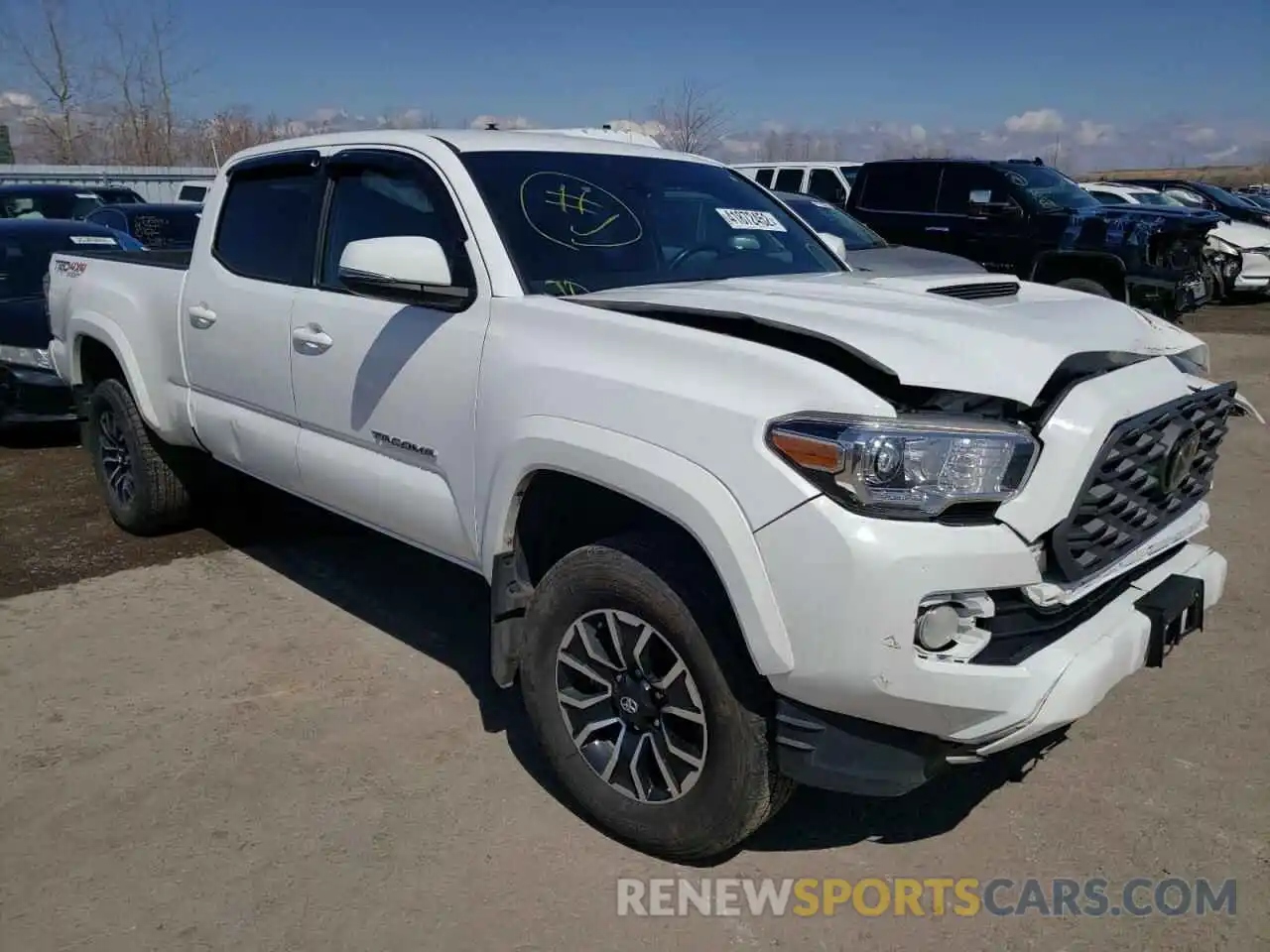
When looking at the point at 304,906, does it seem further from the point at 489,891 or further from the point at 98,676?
the point at 98,676

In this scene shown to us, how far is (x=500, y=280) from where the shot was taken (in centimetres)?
324

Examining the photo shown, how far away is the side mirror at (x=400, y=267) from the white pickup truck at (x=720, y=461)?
11 millimetres

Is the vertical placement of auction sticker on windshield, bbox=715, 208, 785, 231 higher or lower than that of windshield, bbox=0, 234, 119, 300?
higher

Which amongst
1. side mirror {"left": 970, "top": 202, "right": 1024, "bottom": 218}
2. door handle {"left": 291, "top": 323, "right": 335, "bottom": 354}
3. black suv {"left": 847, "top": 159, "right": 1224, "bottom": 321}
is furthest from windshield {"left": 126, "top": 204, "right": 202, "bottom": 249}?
door handle {"left": 291, "top": 323, "right": 335, "bottom": 354}

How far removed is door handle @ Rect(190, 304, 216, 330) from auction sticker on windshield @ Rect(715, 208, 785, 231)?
2185mm

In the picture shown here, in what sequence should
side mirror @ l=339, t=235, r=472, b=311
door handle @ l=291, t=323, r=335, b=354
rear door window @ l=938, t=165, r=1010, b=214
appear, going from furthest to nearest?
rear door window @ l=938, t=165, r=1010, b=214 < door handle @ l=291, t=323, r=335, b=354 < side mirror @ l=339, t=235, r=472, b=311

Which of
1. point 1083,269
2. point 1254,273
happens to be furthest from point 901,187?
point 1254,273

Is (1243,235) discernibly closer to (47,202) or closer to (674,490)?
(674,490)

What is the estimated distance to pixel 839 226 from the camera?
10.4 meters

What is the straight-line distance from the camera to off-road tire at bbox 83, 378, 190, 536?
529 centimetres

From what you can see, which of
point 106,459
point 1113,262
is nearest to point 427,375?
point 106,459

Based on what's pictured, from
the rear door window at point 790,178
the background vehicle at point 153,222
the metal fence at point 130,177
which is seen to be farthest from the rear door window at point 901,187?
the metal fence at point 130,177

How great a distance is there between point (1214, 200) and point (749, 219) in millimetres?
19802

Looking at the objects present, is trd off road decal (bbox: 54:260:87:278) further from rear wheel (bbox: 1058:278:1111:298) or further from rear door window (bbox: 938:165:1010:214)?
rear wheel (bbox: 1058:278:1111:298)
